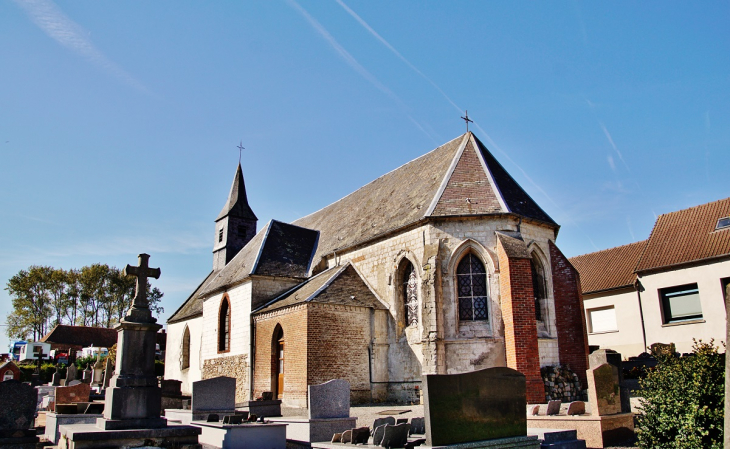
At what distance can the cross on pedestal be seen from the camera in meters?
9.90

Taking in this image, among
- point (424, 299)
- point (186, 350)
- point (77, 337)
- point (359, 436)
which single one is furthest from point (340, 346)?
point (77, 337)

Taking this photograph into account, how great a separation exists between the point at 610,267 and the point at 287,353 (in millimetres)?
17498

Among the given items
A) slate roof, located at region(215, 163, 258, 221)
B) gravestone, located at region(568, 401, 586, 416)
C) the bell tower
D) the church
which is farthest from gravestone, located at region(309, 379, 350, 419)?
slate roof, located at region(215, 163, 258, 221)

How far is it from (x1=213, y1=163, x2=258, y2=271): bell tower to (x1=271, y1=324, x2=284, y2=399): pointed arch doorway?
1243 cm

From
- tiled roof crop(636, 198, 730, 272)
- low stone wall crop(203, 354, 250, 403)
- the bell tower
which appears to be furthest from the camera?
the bell tower

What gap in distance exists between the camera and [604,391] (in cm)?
1053

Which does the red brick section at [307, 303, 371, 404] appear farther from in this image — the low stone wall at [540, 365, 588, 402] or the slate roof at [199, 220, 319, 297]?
the low stone wall at [540, 365, 588, 402]

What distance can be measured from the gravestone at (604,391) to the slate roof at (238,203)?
973 inches

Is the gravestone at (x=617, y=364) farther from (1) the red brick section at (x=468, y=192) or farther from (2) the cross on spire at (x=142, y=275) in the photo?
(2) the cross on spire at (x=142, y=275)

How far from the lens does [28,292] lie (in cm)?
5469

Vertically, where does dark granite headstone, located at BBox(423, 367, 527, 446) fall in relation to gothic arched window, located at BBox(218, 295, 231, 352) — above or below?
below

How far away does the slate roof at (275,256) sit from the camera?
2212 centimetres

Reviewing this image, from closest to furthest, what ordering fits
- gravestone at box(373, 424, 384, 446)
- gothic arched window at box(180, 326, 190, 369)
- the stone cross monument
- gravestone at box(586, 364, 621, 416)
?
gravestone at box(373, 424, 384, 446) < the stone cross monument < gravestone at box(586, 364, 621, 416) < gothic arched window at box(180, 326, 190, 369)

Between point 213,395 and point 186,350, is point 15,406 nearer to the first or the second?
point 213,395
